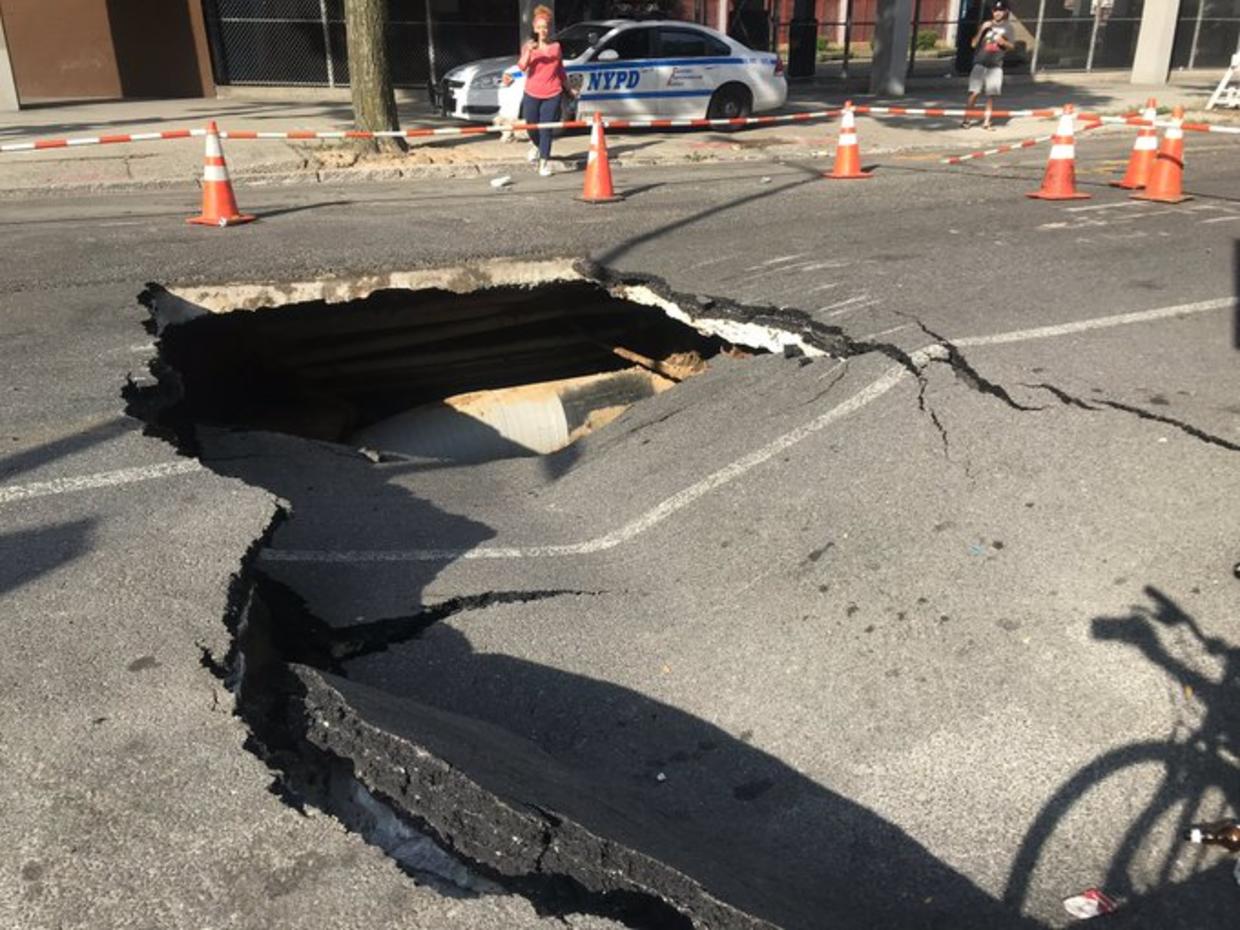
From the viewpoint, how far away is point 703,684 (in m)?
4.24

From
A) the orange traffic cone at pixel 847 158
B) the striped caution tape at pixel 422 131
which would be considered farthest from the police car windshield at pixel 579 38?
the orange traffic cone at pixel 847 158

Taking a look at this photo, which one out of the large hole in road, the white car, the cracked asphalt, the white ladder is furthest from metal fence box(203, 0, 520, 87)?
the cracked asphalt

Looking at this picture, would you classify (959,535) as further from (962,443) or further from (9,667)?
(9,667)

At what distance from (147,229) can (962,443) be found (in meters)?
7.68

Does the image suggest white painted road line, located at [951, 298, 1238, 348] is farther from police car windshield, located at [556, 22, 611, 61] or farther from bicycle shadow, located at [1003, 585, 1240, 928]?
police car windshield, located at [556, 22, 611, 61]

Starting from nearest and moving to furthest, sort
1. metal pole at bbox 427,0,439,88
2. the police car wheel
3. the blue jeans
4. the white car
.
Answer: the blue jeans
the white car
the police car wheel
metal pole at bbox 427,0,439,88

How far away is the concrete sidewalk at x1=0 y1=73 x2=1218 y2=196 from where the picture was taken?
44.0 feet

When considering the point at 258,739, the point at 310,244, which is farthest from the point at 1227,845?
the point at 310,244

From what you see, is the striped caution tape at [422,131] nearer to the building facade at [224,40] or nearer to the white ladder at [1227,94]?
the building facade at [224,40]

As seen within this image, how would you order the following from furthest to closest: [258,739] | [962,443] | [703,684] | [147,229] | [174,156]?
[174,156], [147,229], [962,443], [703,684], [258,739]

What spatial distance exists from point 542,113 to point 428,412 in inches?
199

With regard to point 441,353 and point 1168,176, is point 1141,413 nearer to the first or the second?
point 1168,176

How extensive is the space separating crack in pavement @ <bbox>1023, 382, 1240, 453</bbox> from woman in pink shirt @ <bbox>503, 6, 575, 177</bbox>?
8.94m

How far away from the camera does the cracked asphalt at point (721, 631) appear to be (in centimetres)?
279
